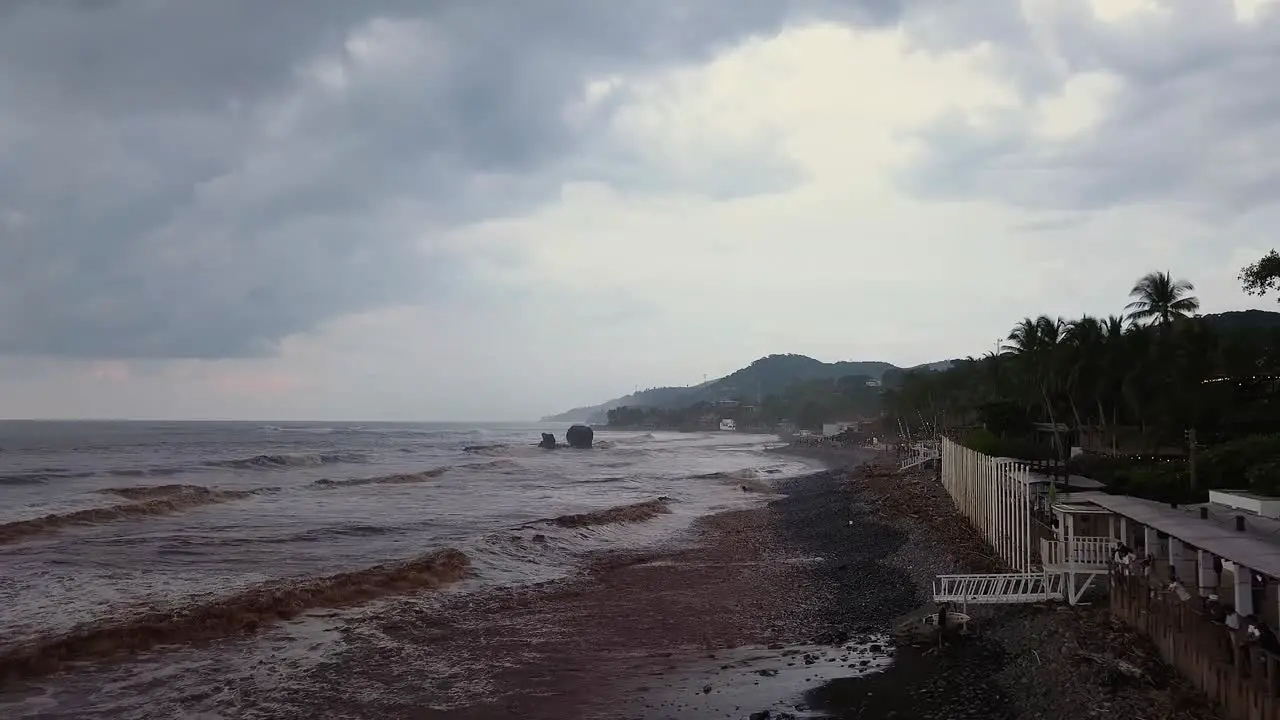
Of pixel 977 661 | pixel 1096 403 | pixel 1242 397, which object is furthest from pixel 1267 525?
pixel 1096 403

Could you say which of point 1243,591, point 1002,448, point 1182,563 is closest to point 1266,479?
point 1182,563

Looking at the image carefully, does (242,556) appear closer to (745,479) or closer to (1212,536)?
(1212,536)

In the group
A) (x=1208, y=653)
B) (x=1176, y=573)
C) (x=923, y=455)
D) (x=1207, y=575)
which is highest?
(x=1207, y=575)

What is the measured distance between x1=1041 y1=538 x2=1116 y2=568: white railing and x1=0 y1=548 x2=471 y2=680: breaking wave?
48.3ft

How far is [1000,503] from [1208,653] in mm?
9949

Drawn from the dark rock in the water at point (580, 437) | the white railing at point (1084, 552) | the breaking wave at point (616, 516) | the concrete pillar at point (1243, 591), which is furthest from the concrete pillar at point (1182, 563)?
the dark rock in the water at point (580, 437)

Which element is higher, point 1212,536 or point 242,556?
point 1212,536

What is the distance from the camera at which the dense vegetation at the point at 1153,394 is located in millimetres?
21172

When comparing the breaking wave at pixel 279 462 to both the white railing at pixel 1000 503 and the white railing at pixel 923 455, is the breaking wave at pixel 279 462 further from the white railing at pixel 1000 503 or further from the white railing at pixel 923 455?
the white railing at pixel 1000 503

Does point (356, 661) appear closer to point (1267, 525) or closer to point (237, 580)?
point (237, 580)

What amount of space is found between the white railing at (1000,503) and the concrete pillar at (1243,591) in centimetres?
516

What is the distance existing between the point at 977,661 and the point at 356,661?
1066cm

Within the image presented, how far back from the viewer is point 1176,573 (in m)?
12.9

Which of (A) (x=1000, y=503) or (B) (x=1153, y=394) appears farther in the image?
(B) (x=1153, y=394)
